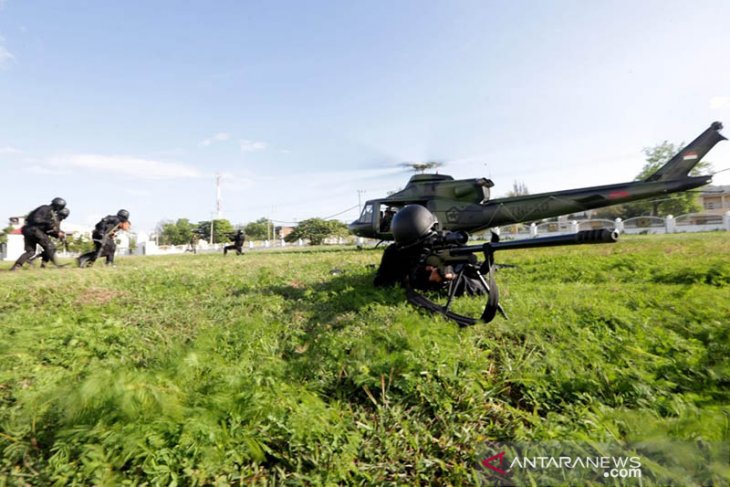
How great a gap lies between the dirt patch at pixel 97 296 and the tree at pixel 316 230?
57645 mm

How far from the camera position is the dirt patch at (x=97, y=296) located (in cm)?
470

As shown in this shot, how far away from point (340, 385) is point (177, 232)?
93.8m

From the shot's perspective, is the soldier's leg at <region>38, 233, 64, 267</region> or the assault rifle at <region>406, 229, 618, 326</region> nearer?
the assault rifle at <region>406, 229, 618, 326</region>

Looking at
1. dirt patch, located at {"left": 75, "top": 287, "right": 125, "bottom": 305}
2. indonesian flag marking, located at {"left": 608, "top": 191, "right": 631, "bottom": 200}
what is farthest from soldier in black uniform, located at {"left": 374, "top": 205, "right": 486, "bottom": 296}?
indonesian flag marking, located at {"left": 608, "top": 191, "right": 631, "bottom": 200}

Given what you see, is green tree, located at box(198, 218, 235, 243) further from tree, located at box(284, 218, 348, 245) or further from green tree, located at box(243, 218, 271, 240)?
tree, located at box(284, 218, 348, 245)

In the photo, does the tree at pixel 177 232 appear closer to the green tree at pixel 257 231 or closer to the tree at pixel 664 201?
the green tree at pixel 257 231

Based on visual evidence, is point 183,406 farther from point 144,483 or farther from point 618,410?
point 618,410

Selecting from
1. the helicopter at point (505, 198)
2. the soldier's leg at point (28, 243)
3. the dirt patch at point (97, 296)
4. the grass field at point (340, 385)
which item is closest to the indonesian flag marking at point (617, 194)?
the helicopter at point (505, 198)

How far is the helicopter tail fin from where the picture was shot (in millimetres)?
10320

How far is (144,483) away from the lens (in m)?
1.51

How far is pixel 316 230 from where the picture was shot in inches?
2566

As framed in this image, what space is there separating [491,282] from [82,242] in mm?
58829

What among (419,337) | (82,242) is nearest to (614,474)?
(419,337)

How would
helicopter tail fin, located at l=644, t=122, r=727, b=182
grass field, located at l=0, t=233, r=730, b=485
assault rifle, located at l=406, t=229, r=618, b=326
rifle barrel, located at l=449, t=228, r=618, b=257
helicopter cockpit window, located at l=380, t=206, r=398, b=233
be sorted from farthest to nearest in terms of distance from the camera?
helicopter cockpit window, located at l=380, t=206, r=398, b=233, helicopter tail fin, located at l=644, t=122, r=727, b=182, assault rifle, located at l=406, t=229, r=618, b=326, rifle barrel, located at l=449, t=228, r=618, b=257, grass field, located at l=0, t=233, r=730, b=485
